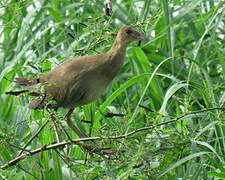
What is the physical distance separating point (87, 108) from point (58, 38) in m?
1.37

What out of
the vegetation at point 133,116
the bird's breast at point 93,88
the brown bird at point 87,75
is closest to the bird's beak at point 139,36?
the brown bird at point 87,75

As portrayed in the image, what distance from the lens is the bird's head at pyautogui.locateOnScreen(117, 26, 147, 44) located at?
2227mm

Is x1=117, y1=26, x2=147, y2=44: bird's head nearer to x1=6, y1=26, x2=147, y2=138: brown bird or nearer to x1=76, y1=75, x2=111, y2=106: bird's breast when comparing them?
x1=6, y1=26, x2=147, y2=138: brown bird

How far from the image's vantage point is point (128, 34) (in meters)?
2.24

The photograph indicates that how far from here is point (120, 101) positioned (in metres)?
2.82

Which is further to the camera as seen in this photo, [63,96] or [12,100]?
[12,100]

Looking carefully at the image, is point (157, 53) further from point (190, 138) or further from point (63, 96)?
point (190, 138)

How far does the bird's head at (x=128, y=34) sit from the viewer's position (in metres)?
2.23

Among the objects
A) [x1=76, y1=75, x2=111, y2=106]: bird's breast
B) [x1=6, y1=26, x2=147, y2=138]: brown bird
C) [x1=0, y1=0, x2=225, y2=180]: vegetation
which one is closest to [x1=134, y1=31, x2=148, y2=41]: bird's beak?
[x1=6, y1=26, x2=147, y2=138]: brown bird

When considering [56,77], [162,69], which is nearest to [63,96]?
[56,77]

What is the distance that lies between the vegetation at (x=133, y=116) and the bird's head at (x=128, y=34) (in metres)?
0.06

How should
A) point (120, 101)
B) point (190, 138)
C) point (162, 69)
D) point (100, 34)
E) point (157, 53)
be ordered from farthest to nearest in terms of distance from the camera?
point (157, 53), point (162, 69), point (120, 101), point (100, 34), point (190, 138)

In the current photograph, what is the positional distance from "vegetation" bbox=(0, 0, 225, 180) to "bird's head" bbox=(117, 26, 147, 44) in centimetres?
6

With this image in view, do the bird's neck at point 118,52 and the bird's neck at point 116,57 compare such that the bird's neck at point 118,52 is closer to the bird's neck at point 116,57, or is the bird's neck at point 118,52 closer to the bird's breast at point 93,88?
the bird's neck at point 116,57
